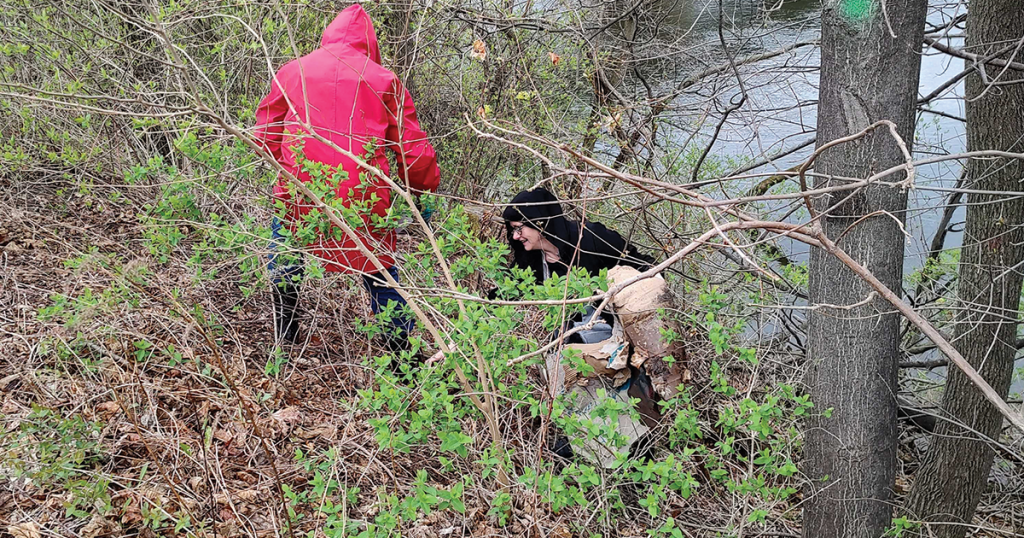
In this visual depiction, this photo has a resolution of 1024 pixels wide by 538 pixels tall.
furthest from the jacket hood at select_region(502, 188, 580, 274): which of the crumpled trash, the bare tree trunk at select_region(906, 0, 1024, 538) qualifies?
the bare tree trunk at select_region(906, 0, 1024, 538)

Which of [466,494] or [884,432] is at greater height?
[884,432]

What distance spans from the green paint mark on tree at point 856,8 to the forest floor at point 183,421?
1989 millimetres

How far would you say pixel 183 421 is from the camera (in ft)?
10.8

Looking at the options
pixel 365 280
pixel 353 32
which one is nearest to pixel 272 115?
pixel 353 32

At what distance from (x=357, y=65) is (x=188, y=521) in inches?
86.8

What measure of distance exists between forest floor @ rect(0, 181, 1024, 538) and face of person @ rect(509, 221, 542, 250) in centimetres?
90

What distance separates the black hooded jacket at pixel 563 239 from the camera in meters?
3.78

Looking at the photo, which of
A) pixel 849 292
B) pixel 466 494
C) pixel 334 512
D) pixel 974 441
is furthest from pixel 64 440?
pixel 974 441

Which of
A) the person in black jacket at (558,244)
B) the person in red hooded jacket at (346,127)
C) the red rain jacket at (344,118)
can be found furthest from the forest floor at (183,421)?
the person in black jacket at (558,244)

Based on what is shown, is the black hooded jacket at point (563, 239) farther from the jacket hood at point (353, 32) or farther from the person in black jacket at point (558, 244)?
the jacket hood at point (353, 32)

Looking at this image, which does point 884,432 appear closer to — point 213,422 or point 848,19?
point 848,19

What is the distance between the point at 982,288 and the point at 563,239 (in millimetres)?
1900

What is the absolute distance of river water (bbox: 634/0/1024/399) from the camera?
4.75 meters

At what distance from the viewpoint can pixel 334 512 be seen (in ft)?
7.89
